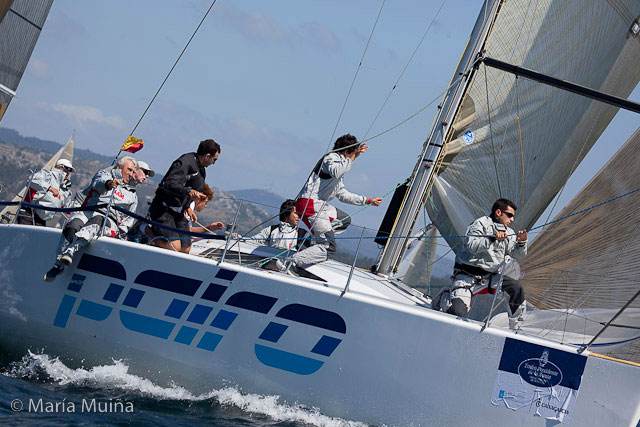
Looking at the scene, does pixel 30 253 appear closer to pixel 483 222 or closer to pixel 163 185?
pixel 163 185

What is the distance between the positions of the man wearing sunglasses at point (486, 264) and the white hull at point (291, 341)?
342 mm

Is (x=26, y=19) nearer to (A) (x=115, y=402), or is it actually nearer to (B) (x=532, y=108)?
(B) (x=532, y=108)

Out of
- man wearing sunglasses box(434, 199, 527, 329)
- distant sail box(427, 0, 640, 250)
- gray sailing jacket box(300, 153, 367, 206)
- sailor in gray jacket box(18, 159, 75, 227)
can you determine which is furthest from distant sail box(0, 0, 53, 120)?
man wearing sunglasses box(434, 199, 527, 329)

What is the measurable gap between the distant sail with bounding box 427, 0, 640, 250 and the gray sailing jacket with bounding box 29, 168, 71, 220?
4203 millimetres

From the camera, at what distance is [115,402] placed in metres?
4.80

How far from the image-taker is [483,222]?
5.26m

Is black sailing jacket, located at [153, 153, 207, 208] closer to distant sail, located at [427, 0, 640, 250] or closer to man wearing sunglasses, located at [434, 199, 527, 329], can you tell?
man wearing sunglasses, located at [434, 199, 527, 329]

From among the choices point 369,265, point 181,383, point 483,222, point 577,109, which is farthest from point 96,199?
point 577,109

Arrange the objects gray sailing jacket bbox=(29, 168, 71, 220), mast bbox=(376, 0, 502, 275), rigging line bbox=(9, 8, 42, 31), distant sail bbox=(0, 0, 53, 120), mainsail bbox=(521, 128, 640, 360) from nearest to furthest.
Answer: mainsail bbox=(521, 128, 640, 360) → mast bbox=(376, 0, 502, 275) → gray sailing jacket bbox=(29, 168, 71, 220) → distant sail bbox=(0, 0, 53, 120) → rigging line bbox=(9, 8, 42, 31)

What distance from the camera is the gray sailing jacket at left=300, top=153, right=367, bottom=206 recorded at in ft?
19.2

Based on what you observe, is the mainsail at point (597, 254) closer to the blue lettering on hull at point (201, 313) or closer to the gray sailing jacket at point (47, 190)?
the blue lettering on hull at point (201, 313)

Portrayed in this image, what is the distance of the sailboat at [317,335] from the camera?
15.7ft

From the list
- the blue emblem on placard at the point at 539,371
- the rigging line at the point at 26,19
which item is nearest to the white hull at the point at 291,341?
the blue emblem on placard at the point at 539,371

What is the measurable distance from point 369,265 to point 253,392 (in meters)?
1.96
